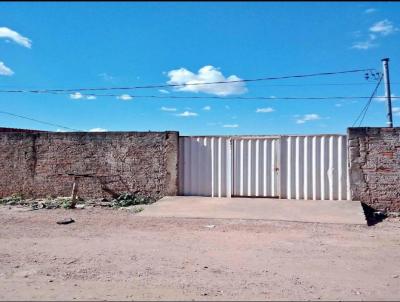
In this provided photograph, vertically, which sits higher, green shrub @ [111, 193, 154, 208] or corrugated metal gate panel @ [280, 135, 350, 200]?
corrugated metal gate panel @ [280, 135, 350, 200]

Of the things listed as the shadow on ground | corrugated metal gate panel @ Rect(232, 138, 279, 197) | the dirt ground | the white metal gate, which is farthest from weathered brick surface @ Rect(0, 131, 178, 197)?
the shadow on ground

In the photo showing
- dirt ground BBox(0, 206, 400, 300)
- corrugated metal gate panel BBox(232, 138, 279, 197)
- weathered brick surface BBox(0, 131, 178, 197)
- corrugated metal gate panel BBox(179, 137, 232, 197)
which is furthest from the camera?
weathered brick surface BBox(0, 131, 178, 197)

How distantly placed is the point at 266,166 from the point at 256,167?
0.90 ft

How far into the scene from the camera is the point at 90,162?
12.1 m

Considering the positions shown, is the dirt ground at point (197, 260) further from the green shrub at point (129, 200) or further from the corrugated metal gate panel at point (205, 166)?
the corrugated metal gate panel at point (205, 166)

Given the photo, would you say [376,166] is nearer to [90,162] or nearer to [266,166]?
[266,166]

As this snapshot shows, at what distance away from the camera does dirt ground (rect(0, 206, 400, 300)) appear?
4621 millimetres

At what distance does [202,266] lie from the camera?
5.64 meters

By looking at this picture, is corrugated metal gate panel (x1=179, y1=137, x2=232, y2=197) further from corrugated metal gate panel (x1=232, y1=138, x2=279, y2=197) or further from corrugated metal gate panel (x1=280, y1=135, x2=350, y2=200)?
corrugated metal gate panel (x1=280, y1=135, x2=350, y2=200)

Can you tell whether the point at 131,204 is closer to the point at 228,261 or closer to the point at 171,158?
the point at 171,158

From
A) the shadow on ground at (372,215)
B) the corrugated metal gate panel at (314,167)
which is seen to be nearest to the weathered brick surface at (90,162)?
the corrugated metal gate panel at (314,167)

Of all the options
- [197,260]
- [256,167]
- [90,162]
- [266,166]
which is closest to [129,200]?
[90,162]

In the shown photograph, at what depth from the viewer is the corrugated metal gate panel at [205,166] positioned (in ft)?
37.3

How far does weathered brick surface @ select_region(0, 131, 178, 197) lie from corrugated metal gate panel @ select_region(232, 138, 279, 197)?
174 centimetres
